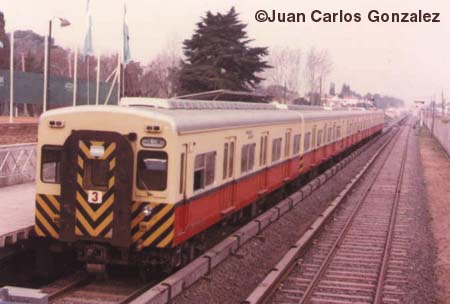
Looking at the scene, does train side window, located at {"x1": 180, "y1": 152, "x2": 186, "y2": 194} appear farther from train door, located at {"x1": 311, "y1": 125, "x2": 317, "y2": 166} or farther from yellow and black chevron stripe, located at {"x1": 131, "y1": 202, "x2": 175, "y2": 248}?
train door, located at {"x1": 311, "y1": 125, "x2": 317, "y2": 166}

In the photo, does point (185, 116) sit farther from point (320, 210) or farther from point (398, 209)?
point (398, 209)

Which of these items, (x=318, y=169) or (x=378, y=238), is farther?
(x=318, y=169)

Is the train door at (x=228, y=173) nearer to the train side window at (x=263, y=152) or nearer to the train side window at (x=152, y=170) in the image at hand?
the train side window at (x=263, y=152)

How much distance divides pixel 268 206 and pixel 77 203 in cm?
1089

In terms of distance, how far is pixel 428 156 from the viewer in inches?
2078

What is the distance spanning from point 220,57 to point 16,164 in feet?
102

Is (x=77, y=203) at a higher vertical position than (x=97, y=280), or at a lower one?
higher

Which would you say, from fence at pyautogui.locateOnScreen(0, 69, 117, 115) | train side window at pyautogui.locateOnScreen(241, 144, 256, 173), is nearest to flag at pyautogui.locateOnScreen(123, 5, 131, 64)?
fence at pyautogui.locateOnScreen(0, 69, 117, 115)

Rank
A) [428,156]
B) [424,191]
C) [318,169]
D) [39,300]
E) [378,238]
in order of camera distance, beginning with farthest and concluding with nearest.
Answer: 1. [428,156]
2. [318,169]
3. [424,191]
4. [378,238]
5. [39,300]

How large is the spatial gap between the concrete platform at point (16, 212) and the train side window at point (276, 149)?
674 cm

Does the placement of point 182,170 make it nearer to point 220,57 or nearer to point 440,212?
point 440,212

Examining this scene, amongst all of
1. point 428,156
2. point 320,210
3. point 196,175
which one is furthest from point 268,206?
point 428,156

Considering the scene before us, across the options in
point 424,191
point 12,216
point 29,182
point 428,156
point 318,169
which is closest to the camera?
point 12,216

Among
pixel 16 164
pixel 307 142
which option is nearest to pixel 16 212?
pixel 16 164
